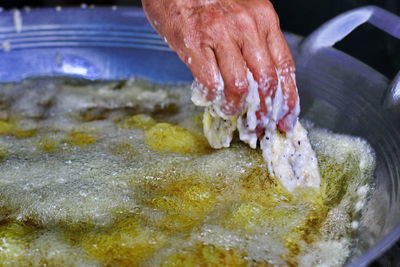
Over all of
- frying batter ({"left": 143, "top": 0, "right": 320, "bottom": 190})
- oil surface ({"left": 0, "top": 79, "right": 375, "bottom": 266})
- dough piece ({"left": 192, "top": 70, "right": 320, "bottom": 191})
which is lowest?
oil surface ({"left": 0, "top": 79, "right": 375, "bottom": 266})

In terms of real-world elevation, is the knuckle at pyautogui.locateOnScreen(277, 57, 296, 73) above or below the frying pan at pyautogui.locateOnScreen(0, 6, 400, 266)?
above

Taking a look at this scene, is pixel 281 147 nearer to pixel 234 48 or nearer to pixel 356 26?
pixel 234 48

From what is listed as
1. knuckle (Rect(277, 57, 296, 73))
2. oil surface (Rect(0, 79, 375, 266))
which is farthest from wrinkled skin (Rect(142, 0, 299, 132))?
oil surface (Rect(0, 79, 375, 266))

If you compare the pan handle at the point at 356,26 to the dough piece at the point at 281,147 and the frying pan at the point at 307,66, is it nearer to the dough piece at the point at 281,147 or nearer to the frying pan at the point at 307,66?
the frying pan at the point at 307,66

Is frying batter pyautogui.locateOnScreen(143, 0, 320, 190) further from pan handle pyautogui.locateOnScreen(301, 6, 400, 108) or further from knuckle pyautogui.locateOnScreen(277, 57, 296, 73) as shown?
pan handle pyautogui.locateOnScreen(301, 6, 400, 108)

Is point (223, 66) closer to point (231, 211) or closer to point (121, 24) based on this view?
point (231, 211)

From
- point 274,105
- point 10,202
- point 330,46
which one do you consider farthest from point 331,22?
point 10,202

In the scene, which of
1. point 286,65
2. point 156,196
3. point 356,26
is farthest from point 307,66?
point 156,196
